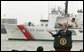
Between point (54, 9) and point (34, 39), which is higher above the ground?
point (54, 9)

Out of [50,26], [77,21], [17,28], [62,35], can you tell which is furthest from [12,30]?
[62,35]

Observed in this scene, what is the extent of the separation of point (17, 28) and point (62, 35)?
3293 cm

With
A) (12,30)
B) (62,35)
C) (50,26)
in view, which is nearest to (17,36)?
(12,30)

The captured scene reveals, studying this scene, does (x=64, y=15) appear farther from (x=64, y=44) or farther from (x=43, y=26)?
(x=64, y=44)

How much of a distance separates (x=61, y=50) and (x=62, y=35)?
0.34 meters

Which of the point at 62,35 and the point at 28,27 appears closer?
the point at 62,35

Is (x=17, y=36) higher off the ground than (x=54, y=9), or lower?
lower

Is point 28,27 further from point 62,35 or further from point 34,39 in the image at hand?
point 62,35

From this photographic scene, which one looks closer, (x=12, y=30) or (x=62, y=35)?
(x=62, y=35)

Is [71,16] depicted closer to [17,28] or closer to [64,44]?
[17,28]

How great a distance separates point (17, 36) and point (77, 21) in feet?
19.4

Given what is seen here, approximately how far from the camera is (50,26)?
1567 inches

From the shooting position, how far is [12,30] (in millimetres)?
40812

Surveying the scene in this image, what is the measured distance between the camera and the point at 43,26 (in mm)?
40312
